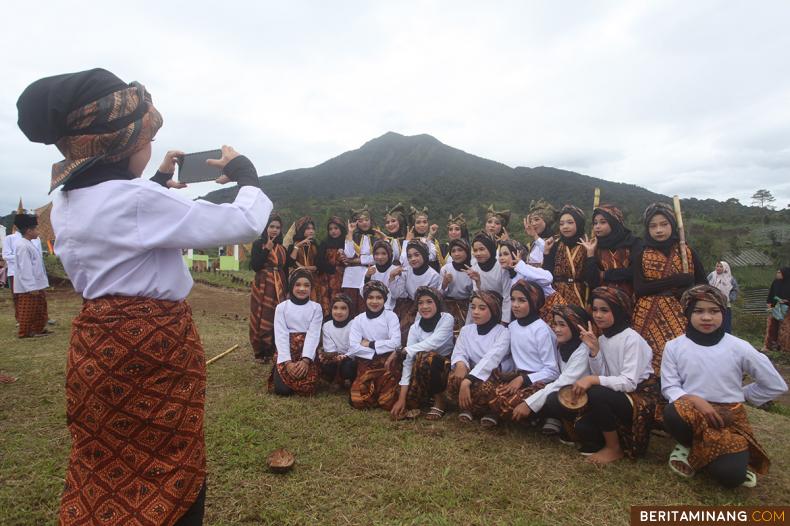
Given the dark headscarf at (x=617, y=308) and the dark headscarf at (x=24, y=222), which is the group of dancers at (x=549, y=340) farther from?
the dark headscarf at (x=24, y=222)

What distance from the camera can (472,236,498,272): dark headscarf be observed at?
15.0ft

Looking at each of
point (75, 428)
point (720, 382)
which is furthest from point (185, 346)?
point (720, 382)

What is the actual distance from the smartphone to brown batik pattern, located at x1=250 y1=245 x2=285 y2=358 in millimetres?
4063

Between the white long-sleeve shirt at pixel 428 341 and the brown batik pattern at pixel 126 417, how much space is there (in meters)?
2.77

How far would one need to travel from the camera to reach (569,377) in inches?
133

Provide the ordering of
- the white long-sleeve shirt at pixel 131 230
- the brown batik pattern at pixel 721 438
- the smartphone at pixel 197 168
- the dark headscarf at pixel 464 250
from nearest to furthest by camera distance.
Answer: the white long-sleeve shirt at pixel 131 230, the smartphone at pixel 197 168, the brown batik pattern at pixel 721 438, the dark headscarf at pixel 464 250

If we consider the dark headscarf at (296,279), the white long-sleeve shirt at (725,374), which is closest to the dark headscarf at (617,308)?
the white long-sleeve shirt at (725,374)

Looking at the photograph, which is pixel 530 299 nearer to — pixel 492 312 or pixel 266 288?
pixel 492 312

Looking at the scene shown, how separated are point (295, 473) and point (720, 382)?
8.80ft

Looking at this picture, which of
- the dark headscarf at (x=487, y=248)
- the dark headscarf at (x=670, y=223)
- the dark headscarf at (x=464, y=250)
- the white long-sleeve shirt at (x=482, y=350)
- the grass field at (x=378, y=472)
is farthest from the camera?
the dark headscarf at (x=464, y=250)

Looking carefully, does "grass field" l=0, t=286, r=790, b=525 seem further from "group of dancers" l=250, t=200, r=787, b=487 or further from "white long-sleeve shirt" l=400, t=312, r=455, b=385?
"white long-sleeve shirt" l=400, t=312, r=455, b=385

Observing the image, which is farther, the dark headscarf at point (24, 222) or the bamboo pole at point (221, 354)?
the dark headscarf at point (24, 222)

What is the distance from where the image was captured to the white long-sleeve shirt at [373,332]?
14.6 feet

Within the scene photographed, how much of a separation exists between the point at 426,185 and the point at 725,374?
186ft
